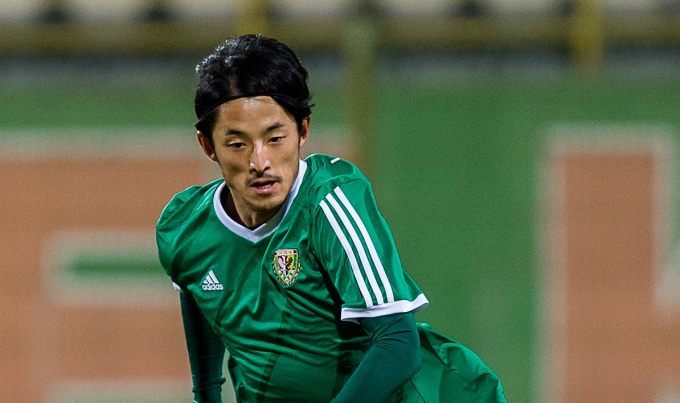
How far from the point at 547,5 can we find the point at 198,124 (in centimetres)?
531

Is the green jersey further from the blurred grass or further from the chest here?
the blurred grass

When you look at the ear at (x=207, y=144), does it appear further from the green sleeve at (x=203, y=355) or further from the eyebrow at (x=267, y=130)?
the green sleeve at (x=203, y=355)

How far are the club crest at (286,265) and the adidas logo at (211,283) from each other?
0.19 m

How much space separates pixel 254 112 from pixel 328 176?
22 cm

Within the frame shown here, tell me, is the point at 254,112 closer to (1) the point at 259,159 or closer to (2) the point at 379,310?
(1) the point at 259,159

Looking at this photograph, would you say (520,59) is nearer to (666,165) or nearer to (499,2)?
(499,2)

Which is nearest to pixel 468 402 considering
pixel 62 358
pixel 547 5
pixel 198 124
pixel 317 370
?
pixel 317 370

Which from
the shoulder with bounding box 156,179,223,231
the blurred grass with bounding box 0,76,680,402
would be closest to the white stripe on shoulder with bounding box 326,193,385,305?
the shoulder with bounding box 156,179,223,231

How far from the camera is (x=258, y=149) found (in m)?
2.68

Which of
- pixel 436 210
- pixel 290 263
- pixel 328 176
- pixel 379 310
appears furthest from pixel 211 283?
pixel 436 210

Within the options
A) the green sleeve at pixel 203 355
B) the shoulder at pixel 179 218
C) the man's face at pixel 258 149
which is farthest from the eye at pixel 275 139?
the green sleeve at pixel 203 355

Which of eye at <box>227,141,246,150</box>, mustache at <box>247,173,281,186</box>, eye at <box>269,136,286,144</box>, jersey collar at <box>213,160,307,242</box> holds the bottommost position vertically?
→ jersey collar at <box>213,160,307,242</box>

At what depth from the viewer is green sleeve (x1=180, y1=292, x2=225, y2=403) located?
3.20 meters

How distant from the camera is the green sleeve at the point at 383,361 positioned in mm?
2627
